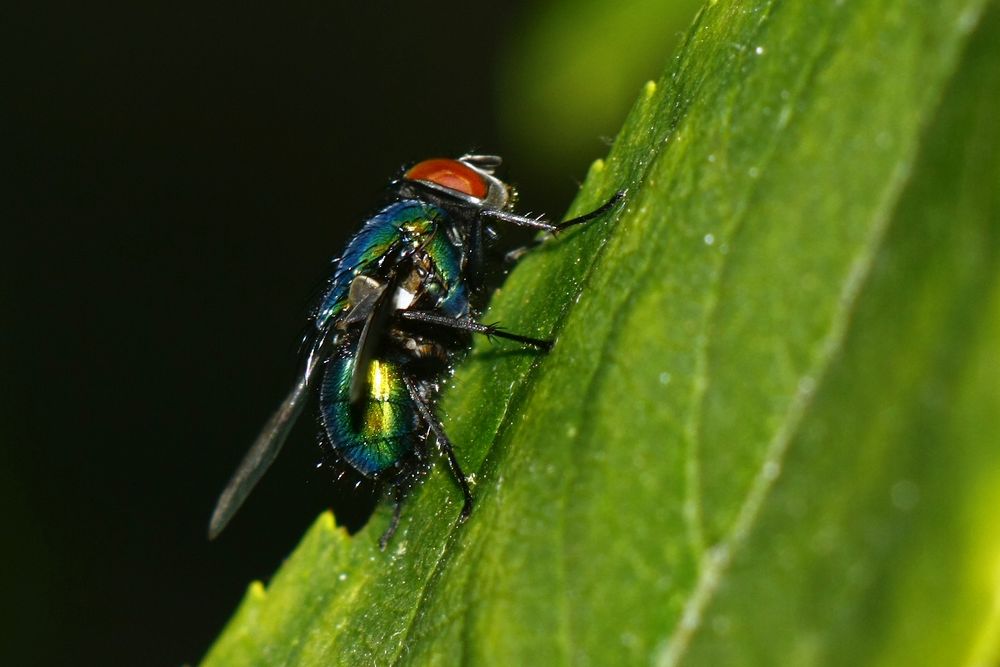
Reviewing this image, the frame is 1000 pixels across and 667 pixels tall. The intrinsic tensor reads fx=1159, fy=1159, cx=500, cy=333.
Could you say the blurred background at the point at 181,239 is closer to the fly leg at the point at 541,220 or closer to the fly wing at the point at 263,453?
the fly wing at the point at 263,453

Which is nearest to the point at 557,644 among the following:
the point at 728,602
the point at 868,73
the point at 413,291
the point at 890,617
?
the point at 728,602

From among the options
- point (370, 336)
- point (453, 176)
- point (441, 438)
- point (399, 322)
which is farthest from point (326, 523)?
point (453, 176)

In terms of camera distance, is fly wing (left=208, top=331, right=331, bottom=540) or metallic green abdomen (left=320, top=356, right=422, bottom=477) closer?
metallic green abdomen (left=320, top=356, right=422, bottom=477)

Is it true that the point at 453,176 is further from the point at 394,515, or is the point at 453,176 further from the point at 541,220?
the point at 394,515

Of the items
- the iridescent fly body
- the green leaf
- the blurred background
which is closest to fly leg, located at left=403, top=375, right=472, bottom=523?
the iridescent fly body

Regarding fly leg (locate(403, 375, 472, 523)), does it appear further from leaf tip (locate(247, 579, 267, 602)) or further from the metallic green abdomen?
leaf tip (locate(247, 579, 267, 602))

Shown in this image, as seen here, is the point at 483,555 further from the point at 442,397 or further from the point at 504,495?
the point at 442,397
